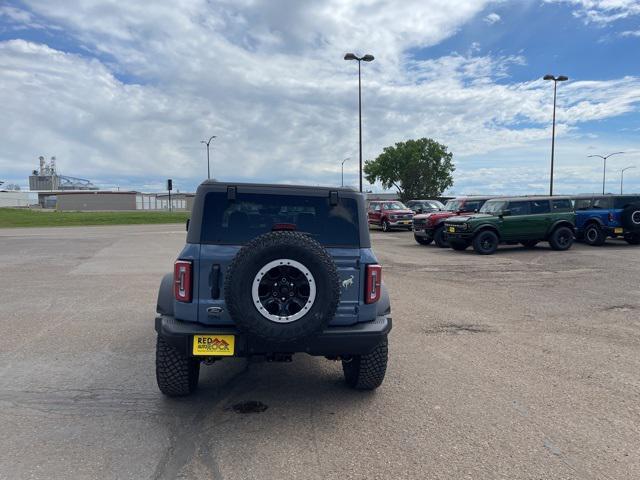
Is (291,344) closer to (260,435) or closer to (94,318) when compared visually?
(260,435)

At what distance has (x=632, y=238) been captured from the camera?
18.0 m

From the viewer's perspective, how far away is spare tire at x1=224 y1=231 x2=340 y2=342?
3539 millimetres

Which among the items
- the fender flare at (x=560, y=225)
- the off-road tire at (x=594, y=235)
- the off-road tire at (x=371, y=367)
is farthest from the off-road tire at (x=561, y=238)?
the off-road tire at (x=371, y=367)

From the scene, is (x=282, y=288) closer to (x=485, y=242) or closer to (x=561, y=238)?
(x=485, y=242)

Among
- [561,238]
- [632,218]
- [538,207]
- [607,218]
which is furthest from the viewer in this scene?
[607,218]

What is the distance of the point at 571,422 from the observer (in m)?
3.82

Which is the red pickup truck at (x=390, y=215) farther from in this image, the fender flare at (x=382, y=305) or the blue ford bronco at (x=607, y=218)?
the fender flare at (x=382, y=305)

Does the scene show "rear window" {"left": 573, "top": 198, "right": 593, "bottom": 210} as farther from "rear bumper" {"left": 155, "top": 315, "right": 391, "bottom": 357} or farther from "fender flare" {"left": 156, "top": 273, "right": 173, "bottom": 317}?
"fender flare" {"left": 156, "top": 273, "right": 173, "bottom": 317}

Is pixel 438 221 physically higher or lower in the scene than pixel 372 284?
higher

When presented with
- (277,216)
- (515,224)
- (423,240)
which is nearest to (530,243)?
(515,224)

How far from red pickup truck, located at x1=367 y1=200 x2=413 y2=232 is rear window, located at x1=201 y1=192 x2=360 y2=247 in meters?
22.9

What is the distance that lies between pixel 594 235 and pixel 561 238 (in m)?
2.54

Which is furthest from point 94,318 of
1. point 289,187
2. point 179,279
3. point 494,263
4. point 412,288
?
point 494,263

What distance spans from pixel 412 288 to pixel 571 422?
606cm
